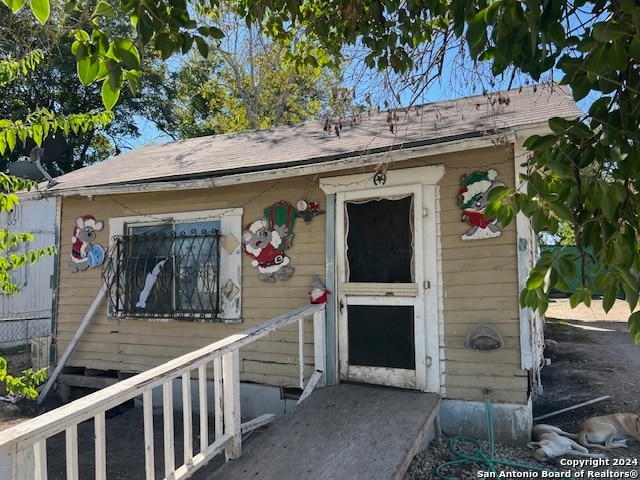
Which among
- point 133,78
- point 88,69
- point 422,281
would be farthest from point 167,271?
point 88,69

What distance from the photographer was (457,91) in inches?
149

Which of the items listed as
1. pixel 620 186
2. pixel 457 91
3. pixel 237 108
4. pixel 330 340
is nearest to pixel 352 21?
pixel 457 91

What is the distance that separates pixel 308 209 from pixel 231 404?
91.7 inches

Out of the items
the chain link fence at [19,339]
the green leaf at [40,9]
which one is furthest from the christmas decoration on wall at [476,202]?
the chain link fence at [19,339]

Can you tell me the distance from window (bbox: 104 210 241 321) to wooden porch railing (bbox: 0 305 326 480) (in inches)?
56.8

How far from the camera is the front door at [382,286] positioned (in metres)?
4.33

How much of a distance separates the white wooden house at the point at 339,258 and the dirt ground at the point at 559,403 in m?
0.57

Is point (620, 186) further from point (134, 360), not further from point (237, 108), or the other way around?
point (237, 108)

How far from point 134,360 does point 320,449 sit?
11.5 feet

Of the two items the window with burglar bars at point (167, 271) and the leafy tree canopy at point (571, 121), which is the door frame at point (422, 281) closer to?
the window with burglar bars at point (167, 271)

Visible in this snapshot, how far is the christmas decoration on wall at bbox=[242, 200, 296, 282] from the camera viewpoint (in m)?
4.95

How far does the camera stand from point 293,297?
4.90m

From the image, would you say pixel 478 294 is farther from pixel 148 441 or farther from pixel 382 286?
pixel 148 441

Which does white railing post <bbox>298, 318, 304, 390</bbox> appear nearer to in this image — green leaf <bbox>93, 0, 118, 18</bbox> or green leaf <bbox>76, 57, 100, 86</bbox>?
green leaf <bbox>76, 57, 100, 86</bbox>
